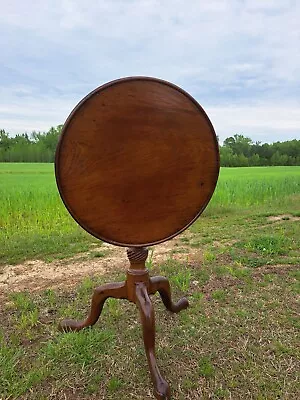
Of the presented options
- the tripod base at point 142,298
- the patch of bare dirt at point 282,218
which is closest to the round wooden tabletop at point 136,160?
the tripod base at point 142,298

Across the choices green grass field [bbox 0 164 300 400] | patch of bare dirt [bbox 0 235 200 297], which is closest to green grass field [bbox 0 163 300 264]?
green grass field [bbox 0 164 300 400]

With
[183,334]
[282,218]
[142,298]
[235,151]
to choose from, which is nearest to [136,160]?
[142,298]

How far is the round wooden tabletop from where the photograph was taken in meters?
1.40

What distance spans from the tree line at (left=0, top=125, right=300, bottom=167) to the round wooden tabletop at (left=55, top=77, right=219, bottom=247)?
16.9 m

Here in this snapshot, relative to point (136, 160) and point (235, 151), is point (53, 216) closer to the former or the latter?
point (136, 160)

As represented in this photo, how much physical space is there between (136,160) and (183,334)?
3.39 ft

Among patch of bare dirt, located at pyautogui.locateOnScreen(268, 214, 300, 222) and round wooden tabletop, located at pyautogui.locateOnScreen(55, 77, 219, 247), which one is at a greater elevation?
round wooden tabletop, located at pyautogui.locateOnScreen(55, 77, 219, 247)

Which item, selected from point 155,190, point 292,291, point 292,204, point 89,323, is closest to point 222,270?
point 292,291

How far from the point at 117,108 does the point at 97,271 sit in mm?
1757

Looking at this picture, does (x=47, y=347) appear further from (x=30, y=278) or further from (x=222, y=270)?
(x=222, y=270)

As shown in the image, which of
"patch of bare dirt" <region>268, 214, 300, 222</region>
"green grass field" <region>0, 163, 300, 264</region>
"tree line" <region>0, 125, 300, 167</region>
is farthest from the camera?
"tree line" <region>0, 125, 300, 167</region>

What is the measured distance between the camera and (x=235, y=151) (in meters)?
23.5

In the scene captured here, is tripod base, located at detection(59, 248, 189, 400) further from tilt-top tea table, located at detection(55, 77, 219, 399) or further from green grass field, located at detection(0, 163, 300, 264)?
green grass field, located at detection(0, 163, 300, 264)

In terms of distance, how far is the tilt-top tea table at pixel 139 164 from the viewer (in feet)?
4.59
